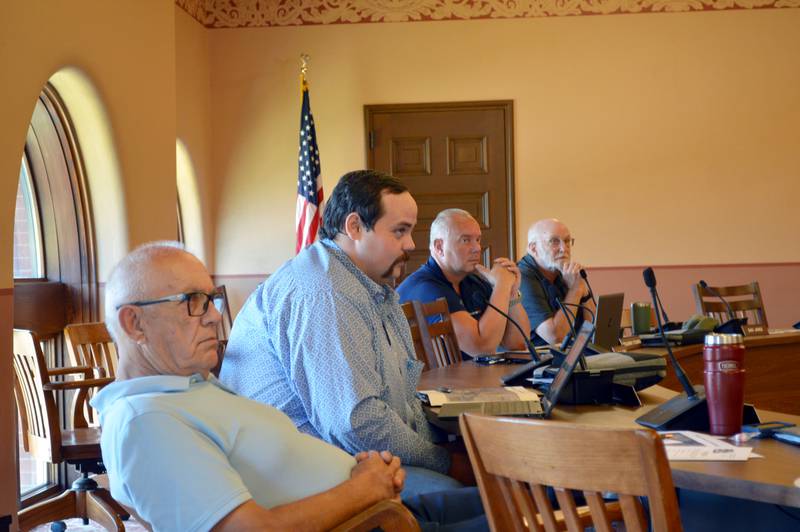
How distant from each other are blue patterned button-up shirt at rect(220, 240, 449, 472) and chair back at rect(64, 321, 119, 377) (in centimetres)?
187

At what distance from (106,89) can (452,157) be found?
2907 millimetres

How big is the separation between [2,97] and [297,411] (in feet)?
7.53

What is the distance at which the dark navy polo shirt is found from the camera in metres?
3.85

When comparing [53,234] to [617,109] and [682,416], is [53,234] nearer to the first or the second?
[682,416]

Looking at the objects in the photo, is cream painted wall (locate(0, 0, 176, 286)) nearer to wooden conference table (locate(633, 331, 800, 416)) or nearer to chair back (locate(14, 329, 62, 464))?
chair back (locate(14, 329, 62, 464))

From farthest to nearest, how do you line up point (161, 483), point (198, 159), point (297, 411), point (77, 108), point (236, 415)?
point (198, 159)
point (77, 108)
point (297, 411)
point (236, 415)
point (161, 483)

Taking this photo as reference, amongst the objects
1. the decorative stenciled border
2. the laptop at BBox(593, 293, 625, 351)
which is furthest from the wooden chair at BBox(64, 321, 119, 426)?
the decorative stenciled border

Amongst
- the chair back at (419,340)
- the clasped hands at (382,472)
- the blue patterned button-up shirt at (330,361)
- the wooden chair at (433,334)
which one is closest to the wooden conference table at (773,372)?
the wooden chair at (433,334)

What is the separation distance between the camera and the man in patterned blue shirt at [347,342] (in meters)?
2.14

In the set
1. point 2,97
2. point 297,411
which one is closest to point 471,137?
point 2,97

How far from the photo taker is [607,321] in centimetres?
336

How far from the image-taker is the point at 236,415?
1.62 meters

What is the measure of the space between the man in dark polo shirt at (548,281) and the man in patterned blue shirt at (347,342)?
1937 mm

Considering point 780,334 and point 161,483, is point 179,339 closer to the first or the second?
point 161,483
